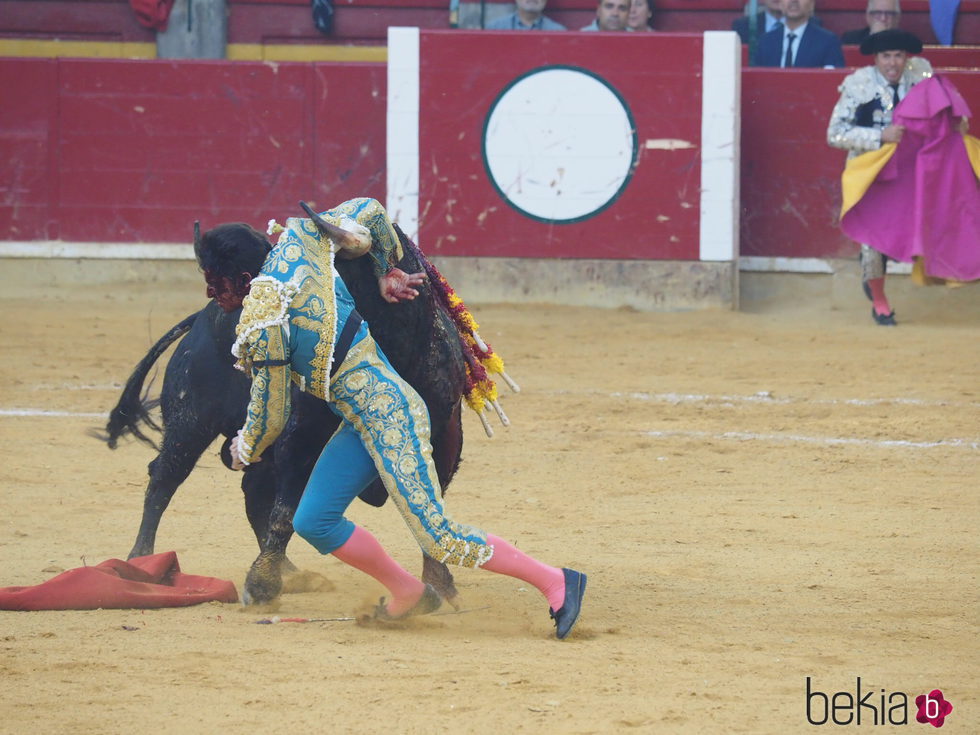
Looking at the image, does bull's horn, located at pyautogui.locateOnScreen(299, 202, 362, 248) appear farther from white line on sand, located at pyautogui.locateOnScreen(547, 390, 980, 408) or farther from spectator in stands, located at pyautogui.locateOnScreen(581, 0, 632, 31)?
spectator in stands, located at pyautogui.locateOnScreen(581, 0, 632, 31)

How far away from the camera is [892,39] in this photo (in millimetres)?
8891

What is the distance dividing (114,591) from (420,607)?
0.77m

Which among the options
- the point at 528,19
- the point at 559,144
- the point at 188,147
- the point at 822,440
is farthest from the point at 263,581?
the point at 528,19

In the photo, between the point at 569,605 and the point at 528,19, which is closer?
the point at 569,605

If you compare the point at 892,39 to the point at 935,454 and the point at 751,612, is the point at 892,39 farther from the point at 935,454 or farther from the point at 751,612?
the point at 751,612

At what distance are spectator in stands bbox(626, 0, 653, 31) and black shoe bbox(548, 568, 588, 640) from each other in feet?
23.3

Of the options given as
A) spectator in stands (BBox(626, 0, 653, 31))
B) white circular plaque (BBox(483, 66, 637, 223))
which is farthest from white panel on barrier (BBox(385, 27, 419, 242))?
spectator in stands (BBox(626, 0, 653, 31))

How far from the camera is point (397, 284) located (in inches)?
146

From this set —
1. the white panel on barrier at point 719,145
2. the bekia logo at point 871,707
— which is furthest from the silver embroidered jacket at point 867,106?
the bekia logo at point 871,707

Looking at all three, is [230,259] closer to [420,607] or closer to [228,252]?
[228,252]

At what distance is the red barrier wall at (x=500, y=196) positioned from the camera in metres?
9.56

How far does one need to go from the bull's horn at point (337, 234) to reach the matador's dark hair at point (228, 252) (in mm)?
156

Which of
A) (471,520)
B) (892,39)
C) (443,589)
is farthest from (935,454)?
(892,39)

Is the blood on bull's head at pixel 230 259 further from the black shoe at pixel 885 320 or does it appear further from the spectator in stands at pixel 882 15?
the spectator in stands at pixel 882 15
